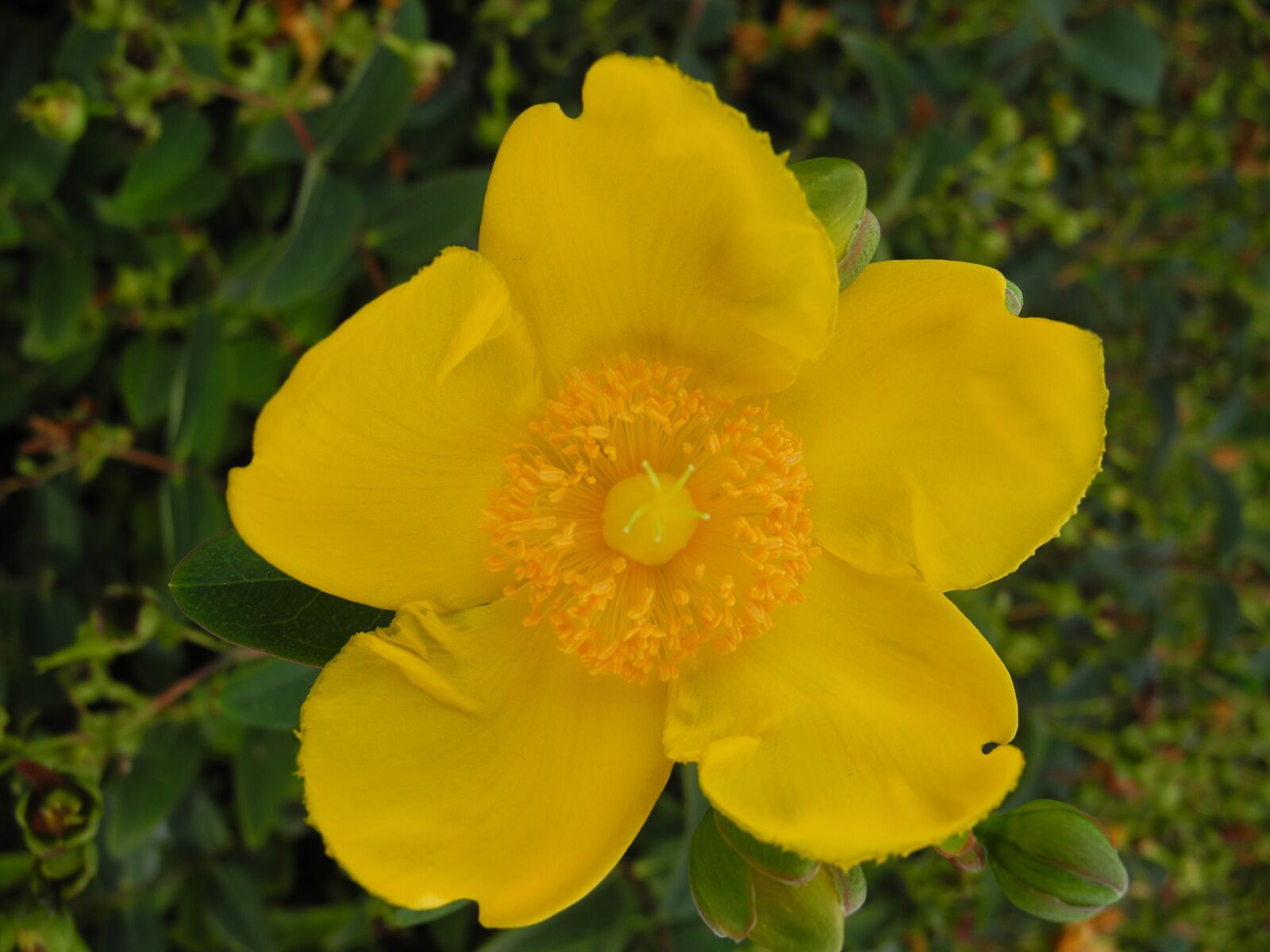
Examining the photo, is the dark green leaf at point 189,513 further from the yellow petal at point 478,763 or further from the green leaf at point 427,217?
the yellow petal at point 478,763

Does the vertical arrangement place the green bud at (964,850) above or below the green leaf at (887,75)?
below

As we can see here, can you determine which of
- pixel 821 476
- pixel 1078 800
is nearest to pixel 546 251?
pixel 821 476

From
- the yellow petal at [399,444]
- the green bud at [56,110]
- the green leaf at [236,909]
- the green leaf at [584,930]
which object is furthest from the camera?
the green leaf at [236,909]

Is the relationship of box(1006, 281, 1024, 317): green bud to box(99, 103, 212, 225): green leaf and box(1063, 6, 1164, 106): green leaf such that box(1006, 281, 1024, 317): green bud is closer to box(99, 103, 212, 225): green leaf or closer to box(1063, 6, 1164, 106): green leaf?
box(1063, 6, 1164, 106): green leaf

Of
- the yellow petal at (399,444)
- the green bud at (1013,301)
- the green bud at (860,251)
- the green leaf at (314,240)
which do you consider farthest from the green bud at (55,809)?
the green bud at (1013,301)

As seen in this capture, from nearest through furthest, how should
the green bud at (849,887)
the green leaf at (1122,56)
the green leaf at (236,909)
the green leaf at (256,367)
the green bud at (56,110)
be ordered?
the green bud at (849,887) → the green bud at (56,110) → the green leaf at (236,909) → the green leaf at (256,367) → the green leaf at (1122,56)

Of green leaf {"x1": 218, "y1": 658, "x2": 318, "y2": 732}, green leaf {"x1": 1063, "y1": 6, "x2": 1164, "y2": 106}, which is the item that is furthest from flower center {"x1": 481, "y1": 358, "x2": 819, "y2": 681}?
green leaf {"x1": 1063, "y1": 6, "x2": 1164, "y2": 106}
